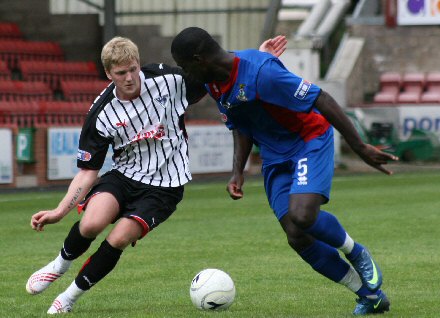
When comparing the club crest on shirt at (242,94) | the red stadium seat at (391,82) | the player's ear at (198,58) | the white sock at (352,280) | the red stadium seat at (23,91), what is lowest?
the red stadium seat at (391,82)

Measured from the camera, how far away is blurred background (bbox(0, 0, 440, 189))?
2305 centimetres

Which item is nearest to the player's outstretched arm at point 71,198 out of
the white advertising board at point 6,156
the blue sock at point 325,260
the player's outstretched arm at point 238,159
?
the player's outstretched arm at point 238,159

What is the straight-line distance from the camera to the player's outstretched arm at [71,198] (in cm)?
661

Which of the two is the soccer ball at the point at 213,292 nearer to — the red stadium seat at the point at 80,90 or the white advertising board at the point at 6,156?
the white advertising board at the point at 6,156

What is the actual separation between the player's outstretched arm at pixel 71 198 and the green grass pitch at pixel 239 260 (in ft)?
2.18

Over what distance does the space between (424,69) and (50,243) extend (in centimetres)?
2079

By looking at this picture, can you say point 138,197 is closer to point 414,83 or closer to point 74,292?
point 74,292

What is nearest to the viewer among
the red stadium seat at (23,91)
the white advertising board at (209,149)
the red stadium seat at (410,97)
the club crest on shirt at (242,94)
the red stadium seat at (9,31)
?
the club crest on shirt at (242,94)

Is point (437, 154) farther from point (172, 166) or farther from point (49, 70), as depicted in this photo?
point (172, 166)

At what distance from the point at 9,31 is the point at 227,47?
17.7 feet

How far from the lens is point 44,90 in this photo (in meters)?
24.8

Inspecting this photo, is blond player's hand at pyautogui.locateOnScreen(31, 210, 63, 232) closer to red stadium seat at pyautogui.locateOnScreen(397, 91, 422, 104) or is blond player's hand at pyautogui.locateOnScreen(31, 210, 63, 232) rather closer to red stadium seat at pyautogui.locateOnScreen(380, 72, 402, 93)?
red stadium seat at pyautogui.locateOnScreen(397, 91, 422, 104)

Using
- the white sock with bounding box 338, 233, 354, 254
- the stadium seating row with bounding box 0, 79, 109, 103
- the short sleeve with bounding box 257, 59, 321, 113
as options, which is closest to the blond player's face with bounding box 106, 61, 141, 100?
the short sleeve with bounding box 257, 59, 321, 113

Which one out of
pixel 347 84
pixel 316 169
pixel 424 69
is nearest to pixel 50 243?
pixel 316 169
